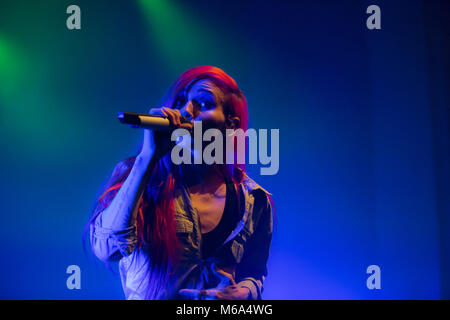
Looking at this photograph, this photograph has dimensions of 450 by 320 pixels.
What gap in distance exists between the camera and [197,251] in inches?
63.1

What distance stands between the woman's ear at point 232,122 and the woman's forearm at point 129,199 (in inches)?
18.1

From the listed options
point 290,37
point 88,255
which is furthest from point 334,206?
point 88,255

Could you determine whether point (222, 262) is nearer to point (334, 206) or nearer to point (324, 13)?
point (334, 206)

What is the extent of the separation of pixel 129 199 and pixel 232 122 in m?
0.60

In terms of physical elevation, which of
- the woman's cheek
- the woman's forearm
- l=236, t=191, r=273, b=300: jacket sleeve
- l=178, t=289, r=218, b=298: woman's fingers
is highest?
the woman's cheek

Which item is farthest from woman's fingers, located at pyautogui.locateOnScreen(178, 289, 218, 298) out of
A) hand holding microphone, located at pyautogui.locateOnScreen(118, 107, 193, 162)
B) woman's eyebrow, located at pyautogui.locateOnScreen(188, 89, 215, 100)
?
woman's eyebrow, located at pyautogui.locateOnScreen(188, 89, 215, 100)

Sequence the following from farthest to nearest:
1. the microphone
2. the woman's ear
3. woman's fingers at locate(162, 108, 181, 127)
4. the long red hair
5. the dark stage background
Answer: the dark stage background
the woman's ear
the long red hair
woman's fingers at locate(162, 108, 181, 127)
the microphone

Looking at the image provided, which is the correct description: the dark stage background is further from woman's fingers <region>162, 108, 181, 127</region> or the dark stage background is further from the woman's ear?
woman's fingers <region>162, 108, 181, 127</region>

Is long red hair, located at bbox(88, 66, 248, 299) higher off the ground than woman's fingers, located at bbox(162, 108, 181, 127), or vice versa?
woman's fingers, located at bbox(162, 108, 181, 127)

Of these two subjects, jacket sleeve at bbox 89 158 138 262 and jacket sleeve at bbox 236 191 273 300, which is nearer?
jacket sleeve at bbox 89 158 138 262

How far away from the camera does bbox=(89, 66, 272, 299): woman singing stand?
56.0 inches

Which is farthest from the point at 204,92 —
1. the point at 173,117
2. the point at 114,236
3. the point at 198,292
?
the point at 198,292

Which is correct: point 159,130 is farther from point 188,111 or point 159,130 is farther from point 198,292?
point 198,292
